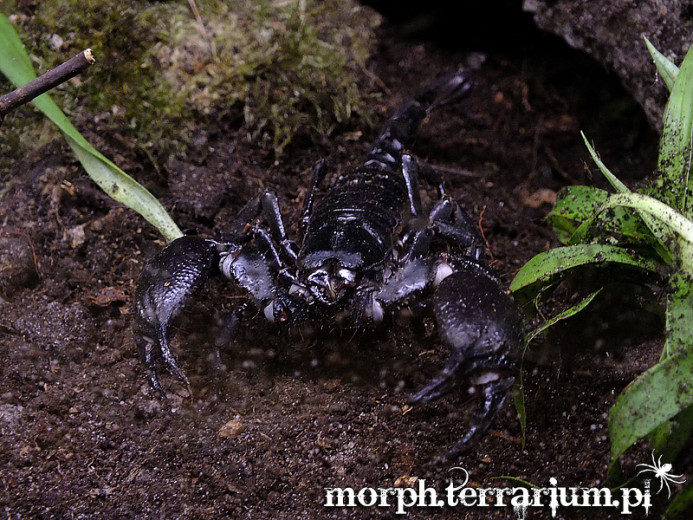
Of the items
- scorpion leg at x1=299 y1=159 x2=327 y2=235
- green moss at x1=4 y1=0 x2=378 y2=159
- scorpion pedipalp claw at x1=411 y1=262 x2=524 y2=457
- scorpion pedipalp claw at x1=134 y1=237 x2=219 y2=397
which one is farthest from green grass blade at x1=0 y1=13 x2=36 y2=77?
scorpion pedipalp claw at x1=411 y1=262 x2=524 y2=457

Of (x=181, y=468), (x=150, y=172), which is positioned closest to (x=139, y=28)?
(x=150, y=172)

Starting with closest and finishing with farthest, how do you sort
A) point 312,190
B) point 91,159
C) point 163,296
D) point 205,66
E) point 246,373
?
point 163,296, point 246,373, point 91,159, point 312,190, point 205,66

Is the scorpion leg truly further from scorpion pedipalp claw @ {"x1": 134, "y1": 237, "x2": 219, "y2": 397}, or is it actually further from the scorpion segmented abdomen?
scorpion pedipalp claw @ {"x1": 134, "y1": 237, "x2": 219, "y2": 397}

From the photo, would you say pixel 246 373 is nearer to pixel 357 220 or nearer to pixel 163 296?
pixel 163 296

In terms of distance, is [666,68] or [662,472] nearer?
[662,472]

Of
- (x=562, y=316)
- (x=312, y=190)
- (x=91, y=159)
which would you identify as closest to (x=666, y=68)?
(x=562, y=316)

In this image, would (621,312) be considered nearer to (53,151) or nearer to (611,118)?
(611,118)
